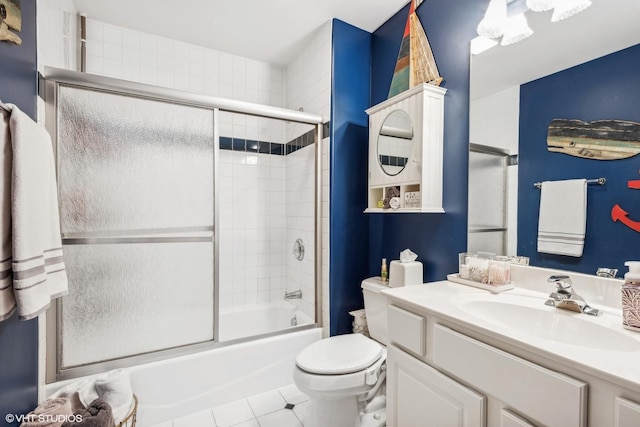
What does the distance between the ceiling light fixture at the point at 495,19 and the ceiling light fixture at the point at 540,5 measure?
0.41 ft

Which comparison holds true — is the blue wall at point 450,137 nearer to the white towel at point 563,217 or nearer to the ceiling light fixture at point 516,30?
the ceiling light fixture at point 516,30

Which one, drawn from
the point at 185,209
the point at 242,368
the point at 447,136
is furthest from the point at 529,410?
the point at 185,209

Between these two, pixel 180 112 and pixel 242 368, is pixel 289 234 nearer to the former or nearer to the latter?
pixel 242 368

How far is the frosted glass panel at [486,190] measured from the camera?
1403mm

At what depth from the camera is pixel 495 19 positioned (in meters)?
1.39

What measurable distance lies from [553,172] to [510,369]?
0.82 m

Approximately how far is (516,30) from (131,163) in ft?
6.63

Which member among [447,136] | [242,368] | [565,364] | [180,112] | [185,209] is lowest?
[242,368]

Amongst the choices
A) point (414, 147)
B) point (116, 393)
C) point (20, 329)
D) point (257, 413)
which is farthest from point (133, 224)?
point (414, 147)

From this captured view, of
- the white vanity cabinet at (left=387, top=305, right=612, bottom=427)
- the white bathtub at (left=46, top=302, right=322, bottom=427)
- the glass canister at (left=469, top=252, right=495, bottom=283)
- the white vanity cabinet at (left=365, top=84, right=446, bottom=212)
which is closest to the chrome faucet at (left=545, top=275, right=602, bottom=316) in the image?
the glass canister at (left=469, top=252, right=495, bottom=283)

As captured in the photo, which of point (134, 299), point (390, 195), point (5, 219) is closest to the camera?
point (5, 219)

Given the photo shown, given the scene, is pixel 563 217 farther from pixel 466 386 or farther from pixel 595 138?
pixel 466 386

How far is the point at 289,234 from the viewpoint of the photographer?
2875mm

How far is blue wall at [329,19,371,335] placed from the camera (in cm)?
217
